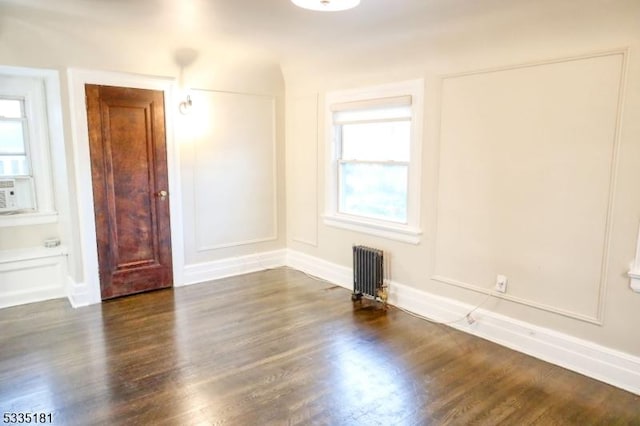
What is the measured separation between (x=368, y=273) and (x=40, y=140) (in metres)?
3.45

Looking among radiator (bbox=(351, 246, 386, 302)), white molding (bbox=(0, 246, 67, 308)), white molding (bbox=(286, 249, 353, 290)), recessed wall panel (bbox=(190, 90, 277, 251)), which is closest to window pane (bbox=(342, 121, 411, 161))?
radiator (bbox=(351, 246, 386, 302))

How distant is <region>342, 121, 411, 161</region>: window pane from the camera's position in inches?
153

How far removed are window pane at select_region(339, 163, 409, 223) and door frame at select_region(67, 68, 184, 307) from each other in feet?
5.90

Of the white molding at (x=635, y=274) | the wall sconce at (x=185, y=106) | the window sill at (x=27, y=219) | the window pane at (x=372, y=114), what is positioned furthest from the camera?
the wall sconce at (x=185, y=106)

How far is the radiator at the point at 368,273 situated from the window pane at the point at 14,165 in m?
3.32

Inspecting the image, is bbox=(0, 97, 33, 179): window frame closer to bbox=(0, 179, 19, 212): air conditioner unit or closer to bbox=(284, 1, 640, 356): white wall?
bbox=(0, 179, 19, 212): air conditioner unit

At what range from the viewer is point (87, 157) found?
151 inches

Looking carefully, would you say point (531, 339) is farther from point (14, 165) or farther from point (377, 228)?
point (14, 165)

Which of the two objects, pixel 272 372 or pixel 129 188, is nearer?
pixel 272 372

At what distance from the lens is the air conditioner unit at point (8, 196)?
13.3 feet

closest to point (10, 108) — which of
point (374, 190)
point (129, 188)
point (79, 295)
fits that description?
point (129, 188)

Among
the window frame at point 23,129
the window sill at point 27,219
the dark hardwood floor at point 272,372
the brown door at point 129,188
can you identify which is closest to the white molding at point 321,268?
the dark hardwood floor at point 272,372

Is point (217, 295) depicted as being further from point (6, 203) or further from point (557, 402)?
point (557, 402)

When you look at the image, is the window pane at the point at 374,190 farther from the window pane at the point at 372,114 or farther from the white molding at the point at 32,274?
the white molding at the point at 32,274
